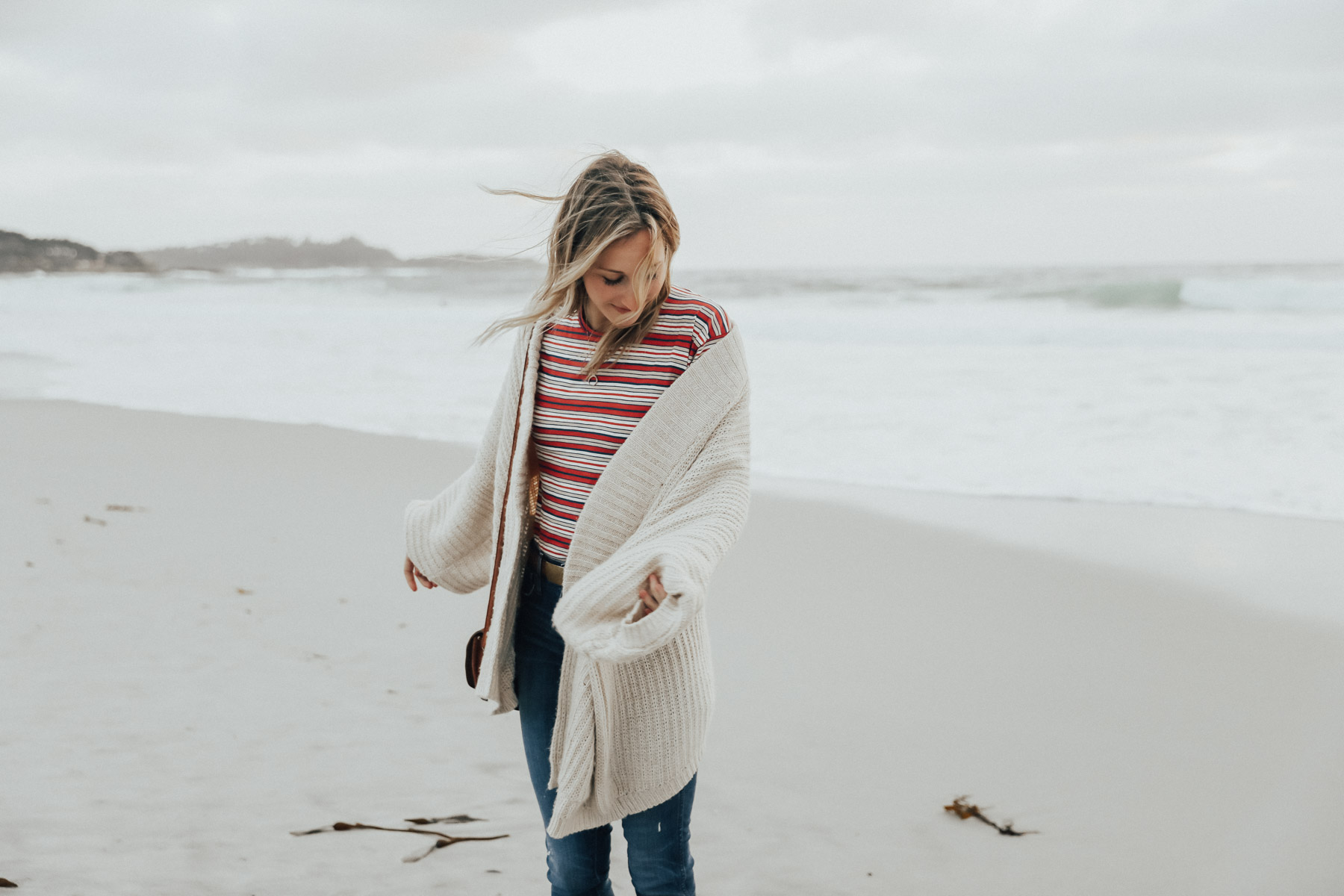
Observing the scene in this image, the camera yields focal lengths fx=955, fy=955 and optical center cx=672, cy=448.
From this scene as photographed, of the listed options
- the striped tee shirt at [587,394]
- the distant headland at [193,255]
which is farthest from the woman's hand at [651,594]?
the distant headland at [193,255]

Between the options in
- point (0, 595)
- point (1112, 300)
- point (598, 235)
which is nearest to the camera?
point (598, 235)

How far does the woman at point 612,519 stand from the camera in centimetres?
150

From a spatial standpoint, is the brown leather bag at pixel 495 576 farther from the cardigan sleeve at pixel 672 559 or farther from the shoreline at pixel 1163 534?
the shoreline at pixel 1163 534

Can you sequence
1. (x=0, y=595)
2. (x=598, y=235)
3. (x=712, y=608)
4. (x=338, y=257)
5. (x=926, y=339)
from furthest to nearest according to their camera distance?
(x=338, y=257) → (x=926, y=339) → (x=712, y=608) → (x=0, y=595) → (x=598, y=235)

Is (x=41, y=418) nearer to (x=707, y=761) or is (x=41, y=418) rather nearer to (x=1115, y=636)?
(x=707, y=761)

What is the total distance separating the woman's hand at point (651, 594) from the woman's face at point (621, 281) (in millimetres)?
433

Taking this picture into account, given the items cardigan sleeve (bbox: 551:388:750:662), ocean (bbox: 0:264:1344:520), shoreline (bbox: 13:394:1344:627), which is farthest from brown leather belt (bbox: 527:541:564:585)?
ocean (bbox: 0:264:1344:520)

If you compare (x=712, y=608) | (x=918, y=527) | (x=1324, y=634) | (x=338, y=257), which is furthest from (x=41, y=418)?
(x=338, y=257)

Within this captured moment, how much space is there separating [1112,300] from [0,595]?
21.5m

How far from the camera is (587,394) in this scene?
5.47 ft

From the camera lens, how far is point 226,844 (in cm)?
244

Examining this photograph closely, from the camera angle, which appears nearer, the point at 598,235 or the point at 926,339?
the point at 598,235

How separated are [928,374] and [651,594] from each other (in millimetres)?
10790

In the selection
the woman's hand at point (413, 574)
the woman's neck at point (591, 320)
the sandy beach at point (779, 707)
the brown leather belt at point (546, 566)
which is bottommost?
the sandy beach at point (779, 707)
